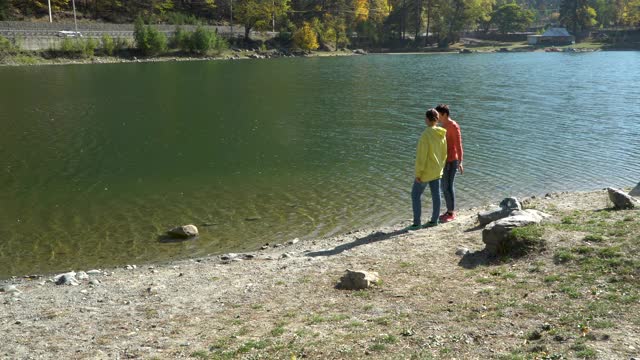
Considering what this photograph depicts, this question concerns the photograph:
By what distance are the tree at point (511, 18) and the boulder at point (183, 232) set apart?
195408 mm

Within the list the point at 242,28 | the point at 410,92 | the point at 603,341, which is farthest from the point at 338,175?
Answer: the point at 242,28

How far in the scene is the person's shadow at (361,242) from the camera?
44.4 feet

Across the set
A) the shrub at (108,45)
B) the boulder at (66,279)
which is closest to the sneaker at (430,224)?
the boulder at (66,279)

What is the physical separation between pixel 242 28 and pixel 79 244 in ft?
A: 480

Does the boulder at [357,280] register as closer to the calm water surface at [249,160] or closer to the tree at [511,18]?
the calm water surface at [249,160]

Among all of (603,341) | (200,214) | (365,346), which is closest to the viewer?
(603,341)

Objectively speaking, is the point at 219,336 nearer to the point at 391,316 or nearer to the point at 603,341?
the point at 391,316

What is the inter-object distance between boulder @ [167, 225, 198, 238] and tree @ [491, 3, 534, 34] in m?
195

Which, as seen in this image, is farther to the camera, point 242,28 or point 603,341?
point 242,28

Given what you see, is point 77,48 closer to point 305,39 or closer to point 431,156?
point 305,39

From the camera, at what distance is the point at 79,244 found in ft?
52.6

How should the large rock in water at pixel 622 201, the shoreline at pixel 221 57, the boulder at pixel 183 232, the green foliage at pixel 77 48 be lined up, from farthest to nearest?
the green foliage at pixel 77 48
the shoreline at pixel 221 57
the boulder at pixel 183 232
the large rock in water at pixel 622 201

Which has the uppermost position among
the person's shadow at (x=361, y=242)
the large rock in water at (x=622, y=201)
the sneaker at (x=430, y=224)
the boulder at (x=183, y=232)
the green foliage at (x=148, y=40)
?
the green foliage at (x=148, y=40)

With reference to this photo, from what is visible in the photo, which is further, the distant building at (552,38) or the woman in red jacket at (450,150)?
the distant building at (552,38)
